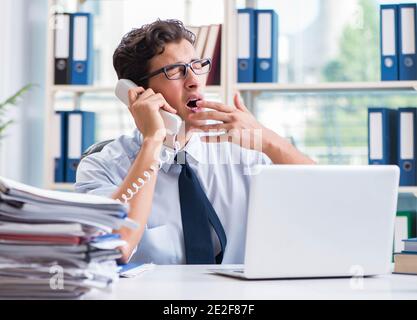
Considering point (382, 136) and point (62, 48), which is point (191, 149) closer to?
point (382, 136)

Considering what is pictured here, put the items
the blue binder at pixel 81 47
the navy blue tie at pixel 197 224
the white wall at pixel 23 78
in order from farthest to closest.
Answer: the white wall at pixel 23 78
the blue binder at pixel 81 47
the navy blue tie at pixel 197 224

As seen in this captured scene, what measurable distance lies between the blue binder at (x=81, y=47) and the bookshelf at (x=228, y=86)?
5 centimetres

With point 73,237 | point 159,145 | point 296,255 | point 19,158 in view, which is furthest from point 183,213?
point 19,158

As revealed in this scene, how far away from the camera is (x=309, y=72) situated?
3.33 m

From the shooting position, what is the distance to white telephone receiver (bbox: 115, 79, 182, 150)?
1926 millimetres

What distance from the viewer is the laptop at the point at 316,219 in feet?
3.98

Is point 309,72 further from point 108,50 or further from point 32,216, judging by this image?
point 32,216

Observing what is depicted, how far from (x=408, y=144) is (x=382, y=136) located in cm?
11

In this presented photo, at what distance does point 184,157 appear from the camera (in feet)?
6.43

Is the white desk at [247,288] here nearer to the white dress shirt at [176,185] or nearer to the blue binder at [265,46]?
the white dress shirt at [176,185]

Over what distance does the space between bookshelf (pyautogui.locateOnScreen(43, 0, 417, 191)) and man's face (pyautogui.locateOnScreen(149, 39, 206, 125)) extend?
3.20 feet

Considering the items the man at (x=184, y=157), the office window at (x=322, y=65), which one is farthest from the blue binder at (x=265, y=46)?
the man at (x=184, y=157)
